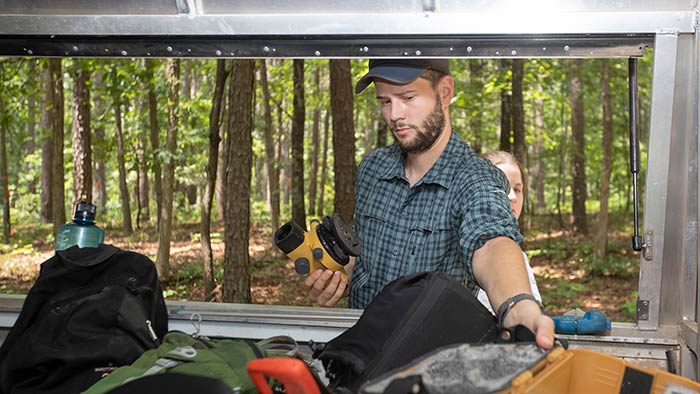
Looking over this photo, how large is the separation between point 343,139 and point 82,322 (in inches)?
305

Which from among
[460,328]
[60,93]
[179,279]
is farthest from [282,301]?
[460,328]

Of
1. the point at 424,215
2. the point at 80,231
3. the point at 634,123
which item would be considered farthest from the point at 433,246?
the point at 80,231

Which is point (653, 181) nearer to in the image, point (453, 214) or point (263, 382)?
point (453, 214)

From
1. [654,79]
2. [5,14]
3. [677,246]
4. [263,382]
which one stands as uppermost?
[5,14]

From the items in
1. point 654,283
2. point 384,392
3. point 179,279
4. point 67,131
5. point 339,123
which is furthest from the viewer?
point 67,131

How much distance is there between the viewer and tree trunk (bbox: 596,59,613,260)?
13922 mm

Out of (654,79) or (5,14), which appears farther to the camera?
(5,14)

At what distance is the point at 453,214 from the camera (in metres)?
2.73

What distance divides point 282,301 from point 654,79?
9038 millimetres

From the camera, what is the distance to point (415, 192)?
2902 millimetres

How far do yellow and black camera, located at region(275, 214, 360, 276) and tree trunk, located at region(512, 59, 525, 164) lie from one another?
31.5 ft

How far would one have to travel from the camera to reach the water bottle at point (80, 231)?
9.65 ft

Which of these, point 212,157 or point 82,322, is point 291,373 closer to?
point 82,322

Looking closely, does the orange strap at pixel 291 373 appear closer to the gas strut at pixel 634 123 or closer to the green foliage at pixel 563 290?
the gas strut at pixel 634 123
